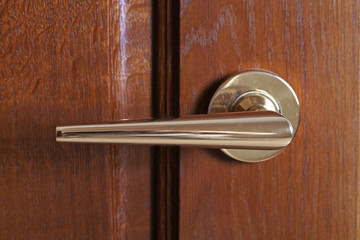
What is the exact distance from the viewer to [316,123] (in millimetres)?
211

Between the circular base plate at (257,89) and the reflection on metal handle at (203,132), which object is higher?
the circular base plate at (257,89)

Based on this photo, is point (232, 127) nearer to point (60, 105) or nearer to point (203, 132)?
point (203, 132)

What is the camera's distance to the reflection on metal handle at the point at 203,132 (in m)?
0.16

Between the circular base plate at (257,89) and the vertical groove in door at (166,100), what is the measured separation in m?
0.03

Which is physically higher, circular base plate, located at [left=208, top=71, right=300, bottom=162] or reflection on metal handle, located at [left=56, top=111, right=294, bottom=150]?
circular base plate, located at [left=208, top=71, right=300, bottom=162]

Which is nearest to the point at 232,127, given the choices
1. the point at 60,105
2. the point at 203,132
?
the point at 203,132

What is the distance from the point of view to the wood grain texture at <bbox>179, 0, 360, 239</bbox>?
0.68ft

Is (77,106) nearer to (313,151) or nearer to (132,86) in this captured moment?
(132,86)

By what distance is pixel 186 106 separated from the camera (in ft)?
0.69

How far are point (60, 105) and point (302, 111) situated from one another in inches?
6.9

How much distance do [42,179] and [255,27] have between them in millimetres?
189

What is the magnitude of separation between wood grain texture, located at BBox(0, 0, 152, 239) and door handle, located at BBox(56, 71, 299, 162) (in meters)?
0.04

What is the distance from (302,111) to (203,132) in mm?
87

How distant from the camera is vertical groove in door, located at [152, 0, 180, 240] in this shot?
216 mm
